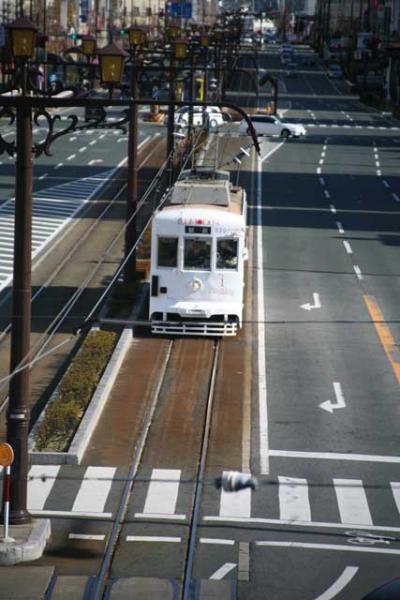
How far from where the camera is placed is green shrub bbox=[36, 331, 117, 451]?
23.7 m

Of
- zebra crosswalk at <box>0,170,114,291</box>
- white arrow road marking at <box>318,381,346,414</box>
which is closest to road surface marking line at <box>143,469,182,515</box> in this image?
white arrow road marking at <box>318,381,346,414</box>

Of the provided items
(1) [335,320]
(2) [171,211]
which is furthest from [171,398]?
(1) [335,320]

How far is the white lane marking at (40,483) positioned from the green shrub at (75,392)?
31.5 inches

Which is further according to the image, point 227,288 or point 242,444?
point 227,288

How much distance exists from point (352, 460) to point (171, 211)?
11114mm

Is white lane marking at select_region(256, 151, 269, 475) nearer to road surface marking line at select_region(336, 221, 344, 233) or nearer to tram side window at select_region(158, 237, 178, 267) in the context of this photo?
tram side window at select_region(158, 237, 178, 267)

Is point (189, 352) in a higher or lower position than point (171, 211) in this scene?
lower

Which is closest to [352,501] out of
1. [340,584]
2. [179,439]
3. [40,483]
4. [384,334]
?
[340,584]

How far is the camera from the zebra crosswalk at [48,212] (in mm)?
45594

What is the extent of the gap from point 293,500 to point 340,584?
150 inches

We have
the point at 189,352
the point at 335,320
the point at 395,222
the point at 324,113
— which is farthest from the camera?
the point at 324,113

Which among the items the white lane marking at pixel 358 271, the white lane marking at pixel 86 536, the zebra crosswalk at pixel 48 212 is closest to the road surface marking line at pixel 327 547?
the white lane marking at pixel 86 536

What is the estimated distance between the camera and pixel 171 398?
2767 cm

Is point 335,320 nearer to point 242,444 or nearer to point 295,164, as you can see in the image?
point 242,444
